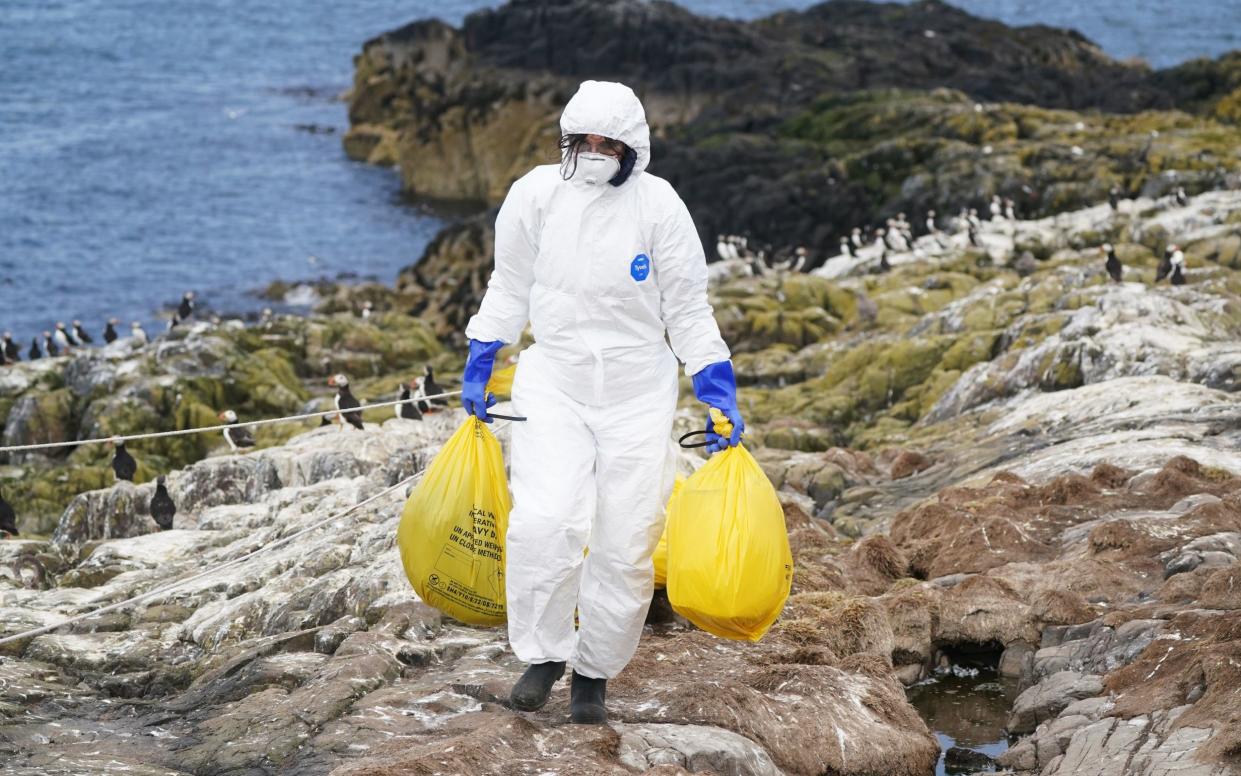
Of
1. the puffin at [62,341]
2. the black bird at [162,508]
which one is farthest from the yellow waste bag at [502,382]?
the puffin at [62,341]

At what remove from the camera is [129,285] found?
1927 inches

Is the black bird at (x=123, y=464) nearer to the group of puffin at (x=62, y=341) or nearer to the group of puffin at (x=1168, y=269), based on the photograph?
the group of puffin at (x=62, y=341)

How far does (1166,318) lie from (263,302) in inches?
1293

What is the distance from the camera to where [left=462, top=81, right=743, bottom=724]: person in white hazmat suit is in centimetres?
629

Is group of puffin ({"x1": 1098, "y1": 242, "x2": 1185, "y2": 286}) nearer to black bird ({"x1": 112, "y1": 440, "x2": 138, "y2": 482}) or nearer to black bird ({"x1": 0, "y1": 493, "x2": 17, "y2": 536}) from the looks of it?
black bird ({"x1": 112, "y1": 440, "x2": 138, "y2": 482})

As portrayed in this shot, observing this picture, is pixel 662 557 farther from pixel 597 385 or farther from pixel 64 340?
pixel 64 340

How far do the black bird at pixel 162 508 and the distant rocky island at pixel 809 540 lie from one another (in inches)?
7.0

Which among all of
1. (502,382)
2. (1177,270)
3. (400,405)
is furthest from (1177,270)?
(502,382)

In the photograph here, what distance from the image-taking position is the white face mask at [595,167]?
20.7 ft

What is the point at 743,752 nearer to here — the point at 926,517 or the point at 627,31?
the point at 926,517

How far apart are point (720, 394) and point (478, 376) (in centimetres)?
114

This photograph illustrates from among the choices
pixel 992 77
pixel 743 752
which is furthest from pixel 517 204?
pixel 992 77

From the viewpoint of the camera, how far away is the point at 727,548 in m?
6.38

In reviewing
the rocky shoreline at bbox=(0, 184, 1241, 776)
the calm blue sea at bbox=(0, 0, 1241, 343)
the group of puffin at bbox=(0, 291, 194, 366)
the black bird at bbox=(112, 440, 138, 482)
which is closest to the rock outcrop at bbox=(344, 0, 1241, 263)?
the calm blue sea at bbox=(0, 0, 1241, 343)
